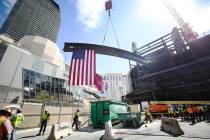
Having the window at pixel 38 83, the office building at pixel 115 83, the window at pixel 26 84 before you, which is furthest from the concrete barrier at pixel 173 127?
the office building at pixel 115 83

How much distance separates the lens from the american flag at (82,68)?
1522 cm

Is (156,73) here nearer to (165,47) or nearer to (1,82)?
(165,47)

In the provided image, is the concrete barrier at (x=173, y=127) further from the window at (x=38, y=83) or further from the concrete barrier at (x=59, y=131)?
the window at (x=38, y=83)

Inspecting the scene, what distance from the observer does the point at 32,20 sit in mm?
147625

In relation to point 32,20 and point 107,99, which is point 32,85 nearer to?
point 107,99

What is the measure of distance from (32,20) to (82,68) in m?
154

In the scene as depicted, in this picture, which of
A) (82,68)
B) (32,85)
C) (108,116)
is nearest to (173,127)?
(108,116)

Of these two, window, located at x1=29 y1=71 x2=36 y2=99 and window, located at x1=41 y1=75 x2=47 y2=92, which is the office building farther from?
window, located at x1=29 y1=71 x2=36 y2=99

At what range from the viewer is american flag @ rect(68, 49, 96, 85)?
49.9 ft

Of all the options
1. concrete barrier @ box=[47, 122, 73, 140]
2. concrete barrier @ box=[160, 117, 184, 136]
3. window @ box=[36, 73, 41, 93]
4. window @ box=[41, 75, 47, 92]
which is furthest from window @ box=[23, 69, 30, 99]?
concrete barrier @ box=[160, 117, 184, 136]

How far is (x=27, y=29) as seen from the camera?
14238 cm

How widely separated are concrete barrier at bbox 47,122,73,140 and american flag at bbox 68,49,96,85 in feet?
14.2

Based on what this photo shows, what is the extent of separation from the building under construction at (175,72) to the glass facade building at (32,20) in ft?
381

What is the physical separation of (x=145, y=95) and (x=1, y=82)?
48.5 m
